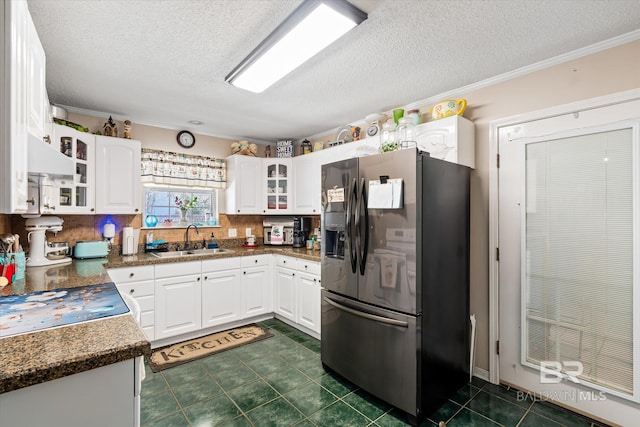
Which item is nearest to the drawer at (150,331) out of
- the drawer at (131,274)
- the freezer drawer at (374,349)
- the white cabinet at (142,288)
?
the white cabinet at (142,288)

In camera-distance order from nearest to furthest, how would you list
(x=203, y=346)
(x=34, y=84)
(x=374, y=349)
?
1. (x=34, y=84)
2. (x=374, y=349)
3. (x=203, y=346)

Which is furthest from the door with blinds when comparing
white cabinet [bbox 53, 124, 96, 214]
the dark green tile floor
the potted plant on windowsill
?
white cabinet [bbox 53, 124, 96, 214]

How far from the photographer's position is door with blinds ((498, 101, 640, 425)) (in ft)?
6.20

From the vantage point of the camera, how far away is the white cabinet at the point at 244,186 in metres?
3.89

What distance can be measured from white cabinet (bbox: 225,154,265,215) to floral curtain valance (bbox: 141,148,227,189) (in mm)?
150

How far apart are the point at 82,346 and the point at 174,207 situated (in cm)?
296

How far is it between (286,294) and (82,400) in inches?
104

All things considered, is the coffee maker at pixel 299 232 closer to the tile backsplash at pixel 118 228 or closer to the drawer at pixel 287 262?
the tile backsplash at pixel 118 228

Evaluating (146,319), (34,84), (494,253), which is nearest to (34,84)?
(34,84)

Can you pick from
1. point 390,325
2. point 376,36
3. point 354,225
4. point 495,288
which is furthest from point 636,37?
point 390,325

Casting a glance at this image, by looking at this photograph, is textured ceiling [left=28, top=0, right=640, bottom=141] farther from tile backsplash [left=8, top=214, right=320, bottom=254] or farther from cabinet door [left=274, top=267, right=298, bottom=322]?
cabinet door [left=274, top=267, right=298, bottom=322]

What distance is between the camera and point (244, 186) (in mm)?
3955

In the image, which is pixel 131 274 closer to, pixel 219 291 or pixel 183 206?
pixel 219 291

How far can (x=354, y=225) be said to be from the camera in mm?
2285
